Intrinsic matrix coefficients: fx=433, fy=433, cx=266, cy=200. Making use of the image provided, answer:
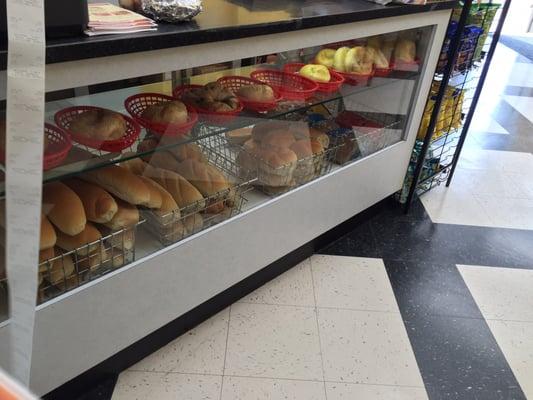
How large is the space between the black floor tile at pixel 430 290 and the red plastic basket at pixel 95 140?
49.0 inches

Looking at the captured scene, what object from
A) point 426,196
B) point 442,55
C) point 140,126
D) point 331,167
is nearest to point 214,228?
→ point 140,126

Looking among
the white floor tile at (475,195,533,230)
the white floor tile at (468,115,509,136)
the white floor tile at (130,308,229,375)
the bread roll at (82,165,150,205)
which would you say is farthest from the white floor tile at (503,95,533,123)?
the bread roll at (82,165,150,205)

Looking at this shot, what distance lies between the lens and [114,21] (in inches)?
36.7

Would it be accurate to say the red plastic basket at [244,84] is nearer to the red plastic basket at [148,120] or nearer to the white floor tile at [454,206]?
the red plastic basket at [148,120]

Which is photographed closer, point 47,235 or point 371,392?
point 47,235

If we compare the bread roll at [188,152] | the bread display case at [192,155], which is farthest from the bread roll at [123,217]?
the bread roll at [188,152]

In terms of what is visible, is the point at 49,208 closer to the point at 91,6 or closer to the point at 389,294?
the point at 91,6

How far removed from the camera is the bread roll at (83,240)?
1.09m

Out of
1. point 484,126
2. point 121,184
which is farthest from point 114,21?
point 484,126

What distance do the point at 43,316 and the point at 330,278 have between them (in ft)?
3.82

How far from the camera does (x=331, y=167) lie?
1.82m

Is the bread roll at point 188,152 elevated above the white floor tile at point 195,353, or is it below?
above

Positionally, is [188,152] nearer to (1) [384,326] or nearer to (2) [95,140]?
(2) [95,140]

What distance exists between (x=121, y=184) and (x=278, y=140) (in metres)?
0.68
